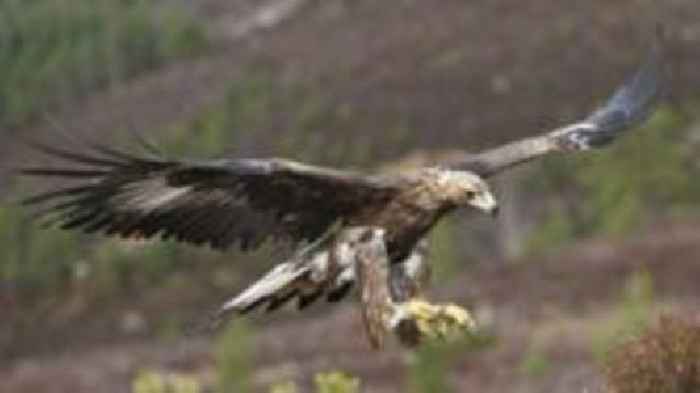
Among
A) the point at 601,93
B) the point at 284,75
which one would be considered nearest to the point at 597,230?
the point at 601,93

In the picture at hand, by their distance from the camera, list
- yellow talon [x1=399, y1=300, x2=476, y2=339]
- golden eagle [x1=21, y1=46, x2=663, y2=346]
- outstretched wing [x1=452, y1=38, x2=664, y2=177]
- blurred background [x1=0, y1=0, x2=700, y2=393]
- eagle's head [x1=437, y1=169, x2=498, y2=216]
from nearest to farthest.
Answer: yellow talon [x1=399, y1=300, x2=476, y2=339]
eagle's head [x1=437, y1=169, x2=498, y2=216]
golden eagle [x1=21, y1=46, x2=663, y2=346]
outstretched wing [x1=452, y1=38, x2=664, y2=177]
blurred background [x1=0, y1=0, x2=700, y2=393]

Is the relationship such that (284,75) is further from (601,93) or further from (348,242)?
(348,242)

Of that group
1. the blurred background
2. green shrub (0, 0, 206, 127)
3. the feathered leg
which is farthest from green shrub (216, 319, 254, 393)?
green shrub (0, 0, 206, 127)

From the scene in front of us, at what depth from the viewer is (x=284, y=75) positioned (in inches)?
3223

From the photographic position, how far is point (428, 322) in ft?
29.0

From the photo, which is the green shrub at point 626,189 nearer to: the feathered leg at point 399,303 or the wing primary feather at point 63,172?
the wing primary feather at point 63,172

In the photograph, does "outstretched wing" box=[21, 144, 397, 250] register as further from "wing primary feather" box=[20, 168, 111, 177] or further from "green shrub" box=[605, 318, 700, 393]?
"green shrub" box=[605, 318, 700, 393]

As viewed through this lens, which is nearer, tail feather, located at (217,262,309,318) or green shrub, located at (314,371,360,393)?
tail feather, located at (217,262,309,318)

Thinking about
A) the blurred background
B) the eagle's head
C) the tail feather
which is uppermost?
the eagle's head

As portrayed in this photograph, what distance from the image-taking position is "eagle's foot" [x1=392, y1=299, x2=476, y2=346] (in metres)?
8.77

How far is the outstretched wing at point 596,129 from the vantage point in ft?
31.6

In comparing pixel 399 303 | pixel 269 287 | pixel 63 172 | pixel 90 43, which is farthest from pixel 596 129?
pixel 90 43

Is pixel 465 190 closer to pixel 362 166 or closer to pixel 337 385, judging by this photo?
pixel 337 385

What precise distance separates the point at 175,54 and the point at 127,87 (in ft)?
13.8
